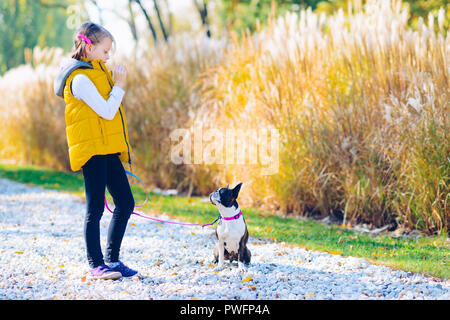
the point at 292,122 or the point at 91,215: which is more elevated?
the point at 292,122

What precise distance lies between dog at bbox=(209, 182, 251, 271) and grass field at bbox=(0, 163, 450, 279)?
35.9 inches

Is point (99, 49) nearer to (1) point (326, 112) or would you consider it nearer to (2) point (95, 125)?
Answer: (2) point (95, 125)

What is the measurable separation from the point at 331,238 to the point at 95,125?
8.46ft

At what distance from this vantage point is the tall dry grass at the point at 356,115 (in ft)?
15.1

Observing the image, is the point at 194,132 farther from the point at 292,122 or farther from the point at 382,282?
the point at 382,282

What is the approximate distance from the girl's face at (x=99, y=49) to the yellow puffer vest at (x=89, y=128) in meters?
0.05

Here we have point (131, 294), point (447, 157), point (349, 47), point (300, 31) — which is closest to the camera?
point (131, 294)

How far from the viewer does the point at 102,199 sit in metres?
3.11

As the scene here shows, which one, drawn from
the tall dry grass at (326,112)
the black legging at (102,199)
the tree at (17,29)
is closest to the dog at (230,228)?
the black legging at (102,199)

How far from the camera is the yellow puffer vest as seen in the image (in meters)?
2.96

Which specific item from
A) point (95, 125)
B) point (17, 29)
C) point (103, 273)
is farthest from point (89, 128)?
point (17, 29)

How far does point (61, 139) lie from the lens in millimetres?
9531

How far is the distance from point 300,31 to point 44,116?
19.8 ft

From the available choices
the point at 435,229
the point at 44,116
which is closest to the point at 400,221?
the point at 435,229
